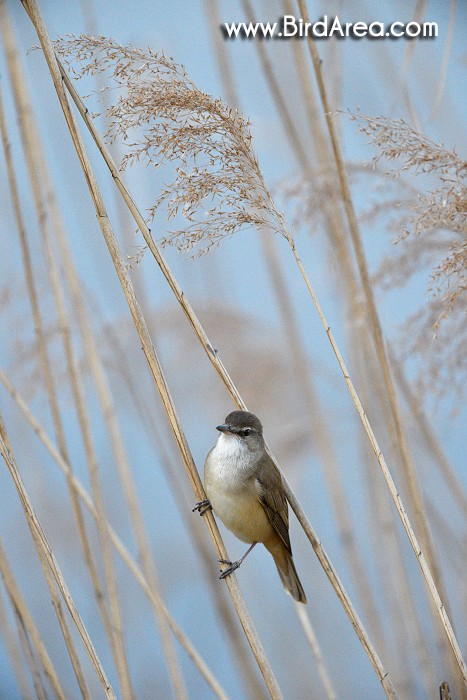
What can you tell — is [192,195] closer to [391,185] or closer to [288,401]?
[391,185]

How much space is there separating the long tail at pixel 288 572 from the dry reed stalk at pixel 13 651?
0.97m

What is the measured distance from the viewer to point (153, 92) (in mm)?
1356

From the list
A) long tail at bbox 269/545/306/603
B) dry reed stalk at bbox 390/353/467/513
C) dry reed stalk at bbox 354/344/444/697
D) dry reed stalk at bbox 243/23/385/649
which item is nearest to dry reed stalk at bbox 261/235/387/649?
dry reed stalk at bbox 243/23/385/649

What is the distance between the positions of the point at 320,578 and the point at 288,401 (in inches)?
32.1

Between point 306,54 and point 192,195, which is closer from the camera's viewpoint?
point 192,195

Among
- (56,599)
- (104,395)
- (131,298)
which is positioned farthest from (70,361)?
(56,599)

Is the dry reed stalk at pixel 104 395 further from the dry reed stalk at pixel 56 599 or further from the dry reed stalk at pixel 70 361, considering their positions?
the dry reed stalk at pixel 56 599

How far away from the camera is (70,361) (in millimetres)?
1761

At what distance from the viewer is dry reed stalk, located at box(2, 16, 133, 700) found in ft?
5.49

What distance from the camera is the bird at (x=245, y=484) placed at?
1.77 m

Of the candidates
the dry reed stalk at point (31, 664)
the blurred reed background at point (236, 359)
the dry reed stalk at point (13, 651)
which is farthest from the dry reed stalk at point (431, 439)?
the dry reed stalk at point (13, 651)

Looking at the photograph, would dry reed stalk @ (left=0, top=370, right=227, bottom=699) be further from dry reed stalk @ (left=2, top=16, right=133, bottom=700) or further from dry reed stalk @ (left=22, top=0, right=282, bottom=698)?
dry reed stalk @ (left=22, top=0, right=282, bottom=698)

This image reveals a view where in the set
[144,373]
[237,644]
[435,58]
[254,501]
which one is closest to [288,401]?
[144,373]

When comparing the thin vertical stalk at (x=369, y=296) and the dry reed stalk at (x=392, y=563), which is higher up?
the thin vertical stalk at (x=369, y=296)
